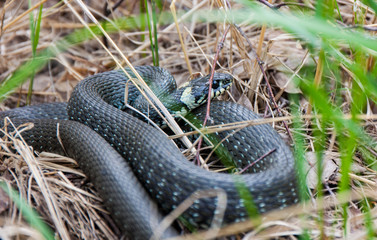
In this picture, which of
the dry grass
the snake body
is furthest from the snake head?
the dry grass

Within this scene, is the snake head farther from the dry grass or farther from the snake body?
the dry grass

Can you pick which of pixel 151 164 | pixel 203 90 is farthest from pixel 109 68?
pixel 151 164

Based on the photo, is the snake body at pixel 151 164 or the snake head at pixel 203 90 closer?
the snake body at pixel 151 164

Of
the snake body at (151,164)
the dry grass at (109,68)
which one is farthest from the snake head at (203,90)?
the dry grass at (109,68)

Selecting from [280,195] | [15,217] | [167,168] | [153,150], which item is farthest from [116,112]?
[280,195]

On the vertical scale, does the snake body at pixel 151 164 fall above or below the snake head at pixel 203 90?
below

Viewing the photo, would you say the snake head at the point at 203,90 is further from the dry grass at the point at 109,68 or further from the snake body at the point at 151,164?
the dry grass at the point at 109,68
